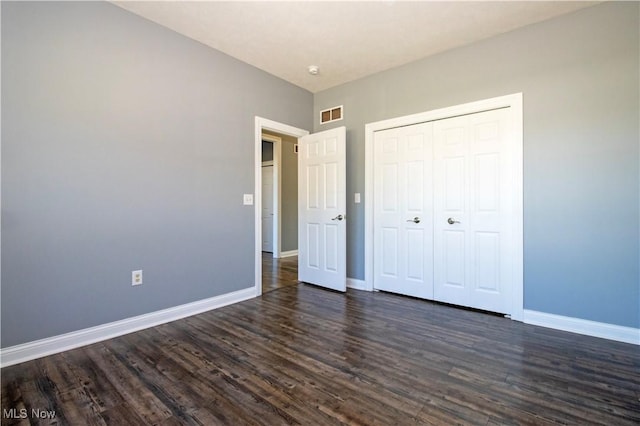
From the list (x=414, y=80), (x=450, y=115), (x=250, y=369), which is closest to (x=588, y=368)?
(x=250, y=369)

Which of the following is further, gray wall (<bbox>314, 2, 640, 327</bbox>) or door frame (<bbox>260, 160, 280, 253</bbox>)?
door frame (<bbox>260, 160, 280, 253</bbox>)

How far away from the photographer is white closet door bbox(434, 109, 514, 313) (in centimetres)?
287

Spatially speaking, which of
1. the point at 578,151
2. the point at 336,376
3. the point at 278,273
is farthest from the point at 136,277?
the point at 578,151

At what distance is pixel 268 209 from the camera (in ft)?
22.5

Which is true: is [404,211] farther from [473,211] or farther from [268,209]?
[268,209]

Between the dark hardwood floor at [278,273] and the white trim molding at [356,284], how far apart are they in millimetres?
755

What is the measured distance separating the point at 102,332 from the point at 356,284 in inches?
105

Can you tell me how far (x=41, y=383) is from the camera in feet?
5.89

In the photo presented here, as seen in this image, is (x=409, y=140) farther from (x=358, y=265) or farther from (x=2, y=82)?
(x=2, y=82)

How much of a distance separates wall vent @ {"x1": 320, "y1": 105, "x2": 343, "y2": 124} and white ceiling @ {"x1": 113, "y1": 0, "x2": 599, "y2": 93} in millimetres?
718

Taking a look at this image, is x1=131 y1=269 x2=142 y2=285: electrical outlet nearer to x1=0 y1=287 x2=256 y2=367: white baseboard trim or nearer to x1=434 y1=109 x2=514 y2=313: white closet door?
x1=0 y1=287 x2=256 y2=367: white baseboard trim

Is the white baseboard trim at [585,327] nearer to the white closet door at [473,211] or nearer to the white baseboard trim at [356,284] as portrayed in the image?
the white closet door at [473,211]

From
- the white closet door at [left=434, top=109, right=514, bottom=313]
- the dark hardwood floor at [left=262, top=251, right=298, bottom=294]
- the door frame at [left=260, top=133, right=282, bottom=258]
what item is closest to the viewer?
the white closet door at [left=434, top=109, right=514, bottom=313]

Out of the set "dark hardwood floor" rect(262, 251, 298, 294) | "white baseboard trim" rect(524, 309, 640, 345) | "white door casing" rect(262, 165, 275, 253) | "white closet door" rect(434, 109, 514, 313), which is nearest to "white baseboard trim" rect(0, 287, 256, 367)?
"dark hardwood floor" rect(262, 251, 298, 294)
